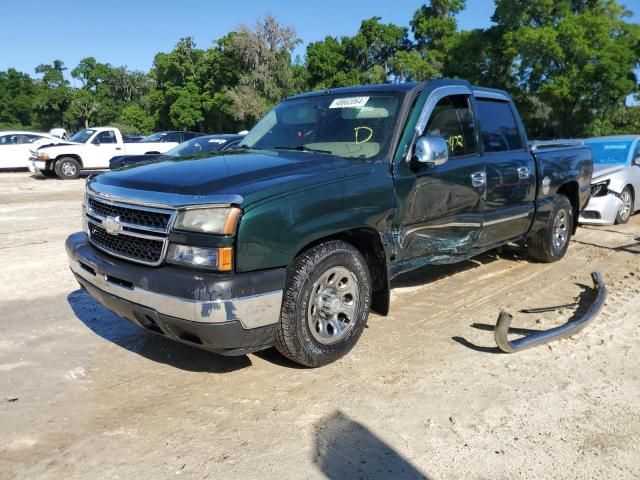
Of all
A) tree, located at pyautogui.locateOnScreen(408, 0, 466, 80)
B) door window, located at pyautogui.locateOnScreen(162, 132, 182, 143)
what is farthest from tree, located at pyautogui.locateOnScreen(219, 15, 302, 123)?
door window, located at pyautogui.locateOnScreen(162, 132, 182, 143)

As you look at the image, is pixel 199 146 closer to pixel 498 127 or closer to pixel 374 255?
pixel 498 127

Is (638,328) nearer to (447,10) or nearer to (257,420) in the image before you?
(257,420)

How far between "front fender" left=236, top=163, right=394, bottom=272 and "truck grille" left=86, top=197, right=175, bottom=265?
483 millimetres

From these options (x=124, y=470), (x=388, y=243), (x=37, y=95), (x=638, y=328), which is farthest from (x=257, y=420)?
(x=37, y=95)

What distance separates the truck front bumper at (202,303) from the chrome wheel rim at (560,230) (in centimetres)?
451

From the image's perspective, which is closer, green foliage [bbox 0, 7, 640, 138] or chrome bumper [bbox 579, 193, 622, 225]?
chrome bumper [bbox 579, 193, 622, 225]

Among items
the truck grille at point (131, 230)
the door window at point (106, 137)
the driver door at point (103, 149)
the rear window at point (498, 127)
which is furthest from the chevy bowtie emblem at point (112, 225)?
the door window at point (106, 137)

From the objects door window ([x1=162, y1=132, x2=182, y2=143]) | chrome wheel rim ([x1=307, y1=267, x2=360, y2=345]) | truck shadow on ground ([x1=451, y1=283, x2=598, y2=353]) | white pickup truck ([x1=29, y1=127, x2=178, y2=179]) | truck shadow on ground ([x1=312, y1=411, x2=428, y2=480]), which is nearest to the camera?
truck shadow on ground ([x1=312, y1=411, x2=428, y2=480])

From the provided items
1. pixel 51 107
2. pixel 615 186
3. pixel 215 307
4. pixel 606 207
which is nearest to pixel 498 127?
pixel 215 307

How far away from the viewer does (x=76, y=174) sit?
18797 millimetres

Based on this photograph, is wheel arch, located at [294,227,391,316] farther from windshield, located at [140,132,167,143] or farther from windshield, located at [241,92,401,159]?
windshield, located at [140,132,167,143]

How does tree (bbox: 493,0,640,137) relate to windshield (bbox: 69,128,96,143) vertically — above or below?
above

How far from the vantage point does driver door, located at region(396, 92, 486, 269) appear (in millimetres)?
4191

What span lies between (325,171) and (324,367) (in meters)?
1.35
